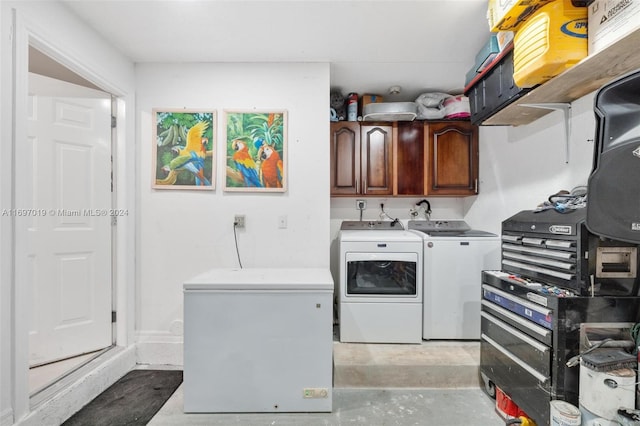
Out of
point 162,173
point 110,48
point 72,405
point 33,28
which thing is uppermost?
point 110,48

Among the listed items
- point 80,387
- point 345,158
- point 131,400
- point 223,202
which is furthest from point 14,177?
point 345,158

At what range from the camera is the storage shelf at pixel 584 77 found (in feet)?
3.99

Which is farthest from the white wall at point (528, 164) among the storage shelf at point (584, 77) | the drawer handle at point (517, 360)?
the drawer handle at point (517, 360)

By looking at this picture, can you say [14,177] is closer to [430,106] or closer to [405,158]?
[405,158]

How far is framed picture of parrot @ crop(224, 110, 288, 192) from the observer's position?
238 centimetres

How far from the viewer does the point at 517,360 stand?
1.57 meters

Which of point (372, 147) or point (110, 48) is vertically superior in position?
point (110, 48)

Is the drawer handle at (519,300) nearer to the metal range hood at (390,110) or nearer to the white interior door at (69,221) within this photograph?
the metal range hood at (390,110)

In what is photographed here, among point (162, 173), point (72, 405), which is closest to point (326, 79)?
point (162, 173)

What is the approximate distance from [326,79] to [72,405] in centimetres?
284

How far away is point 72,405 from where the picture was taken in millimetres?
1788

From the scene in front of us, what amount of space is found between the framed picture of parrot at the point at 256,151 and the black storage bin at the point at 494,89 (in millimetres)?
1457

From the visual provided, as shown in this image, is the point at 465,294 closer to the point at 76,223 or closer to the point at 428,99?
the point at 428,99

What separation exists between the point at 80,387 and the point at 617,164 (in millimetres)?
2991
